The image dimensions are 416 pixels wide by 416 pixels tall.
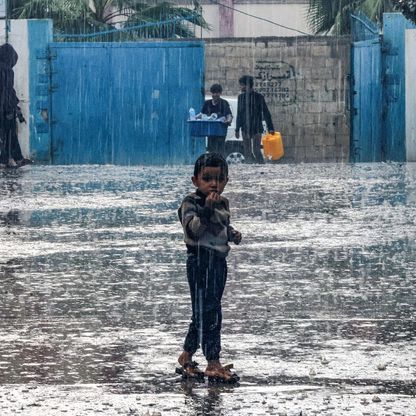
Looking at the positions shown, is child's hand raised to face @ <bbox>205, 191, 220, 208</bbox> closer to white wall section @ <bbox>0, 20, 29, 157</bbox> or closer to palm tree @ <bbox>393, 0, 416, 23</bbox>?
palm tree @ <bbox>393, 0, 416, 23</bbox>

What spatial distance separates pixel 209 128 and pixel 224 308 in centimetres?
1604

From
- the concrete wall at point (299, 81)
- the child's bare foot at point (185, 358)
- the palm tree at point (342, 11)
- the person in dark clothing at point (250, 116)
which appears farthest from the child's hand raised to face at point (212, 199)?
the palm tree at point (342, 11)

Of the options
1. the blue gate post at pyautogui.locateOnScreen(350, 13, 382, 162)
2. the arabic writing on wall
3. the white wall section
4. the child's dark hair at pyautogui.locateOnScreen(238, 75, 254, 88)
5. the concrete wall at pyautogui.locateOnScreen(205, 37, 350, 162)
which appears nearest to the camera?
the child's dark hair at pyautogui.locateOnScreen(238, 75, 254, 88)

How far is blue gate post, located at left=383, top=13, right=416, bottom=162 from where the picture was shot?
2816cm

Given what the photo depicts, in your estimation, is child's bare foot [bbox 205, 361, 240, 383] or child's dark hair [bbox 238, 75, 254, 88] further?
child's dark hair [bbox 238, 75, 254, 88]

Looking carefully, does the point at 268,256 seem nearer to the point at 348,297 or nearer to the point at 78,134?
the point at 348,297

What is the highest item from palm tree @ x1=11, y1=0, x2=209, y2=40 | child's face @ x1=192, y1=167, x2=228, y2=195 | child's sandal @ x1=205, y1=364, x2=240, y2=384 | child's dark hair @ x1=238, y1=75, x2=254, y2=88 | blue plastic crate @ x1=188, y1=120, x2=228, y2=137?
palm tree @ x1=11, y1=0, x2=209, y2=40

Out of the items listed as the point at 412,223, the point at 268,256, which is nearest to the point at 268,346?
the point at 268,256

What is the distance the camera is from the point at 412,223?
15.5m

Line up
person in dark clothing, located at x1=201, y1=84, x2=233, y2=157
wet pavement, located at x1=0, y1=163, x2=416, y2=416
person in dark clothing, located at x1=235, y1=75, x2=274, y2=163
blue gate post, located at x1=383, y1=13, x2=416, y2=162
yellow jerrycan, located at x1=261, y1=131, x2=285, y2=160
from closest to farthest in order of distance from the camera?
1. wet pavement, located at x1=0, y1=163, x2=416, y2=416
2. person in dark clothing, located at x1=201, y1=84, x2=233, y2=157
3. person in dark clothing, located at x1=235, y1=75, x2=274, y2=163
4. yellow jerrycan, located at x1=261, y1=131, x2=285, y2=160
5. blue gate post, located at x1=383, y1=13, x2=416, y2=162

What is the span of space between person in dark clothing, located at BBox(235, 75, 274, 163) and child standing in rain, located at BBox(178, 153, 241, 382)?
60.7 ft

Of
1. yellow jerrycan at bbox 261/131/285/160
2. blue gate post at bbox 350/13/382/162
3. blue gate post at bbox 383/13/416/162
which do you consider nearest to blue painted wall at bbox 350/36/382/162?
blue gate post at bbox 350/13/382/162

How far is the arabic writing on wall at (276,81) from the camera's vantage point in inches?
1188

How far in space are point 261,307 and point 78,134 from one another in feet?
63.2
